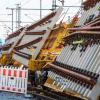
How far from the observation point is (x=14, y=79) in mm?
20188

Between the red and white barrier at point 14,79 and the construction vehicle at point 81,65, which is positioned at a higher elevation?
the construction vehicle at point 81,65

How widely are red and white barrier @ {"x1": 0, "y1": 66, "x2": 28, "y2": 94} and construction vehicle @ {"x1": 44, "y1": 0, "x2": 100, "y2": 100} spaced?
3415 millimetres

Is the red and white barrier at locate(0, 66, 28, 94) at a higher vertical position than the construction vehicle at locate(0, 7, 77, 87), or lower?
lower

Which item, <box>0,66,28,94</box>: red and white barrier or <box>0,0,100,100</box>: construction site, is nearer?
<box>0,0,100,100</box>: construction site

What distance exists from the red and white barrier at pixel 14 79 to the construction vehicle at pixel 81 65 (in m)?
3.42

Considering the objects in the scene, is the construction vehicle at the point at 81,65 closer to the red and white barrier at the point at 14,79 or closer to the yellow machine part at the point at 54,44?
the yellow machine part at the point at 54,44

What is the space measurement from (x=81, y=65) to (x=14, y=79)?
854 cm

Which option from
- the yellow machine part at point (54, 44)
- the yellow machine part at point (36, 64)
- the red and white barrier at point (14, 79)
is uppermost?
the yellow machine part at point (54, 44)

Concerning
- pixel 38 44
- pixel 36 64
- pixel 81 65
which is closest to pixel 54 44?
pixel 36 64

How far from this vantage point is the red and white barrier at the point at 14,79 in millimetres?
19625

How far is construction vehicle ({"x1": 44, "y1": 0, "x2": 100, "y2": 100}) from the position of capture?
10156mm

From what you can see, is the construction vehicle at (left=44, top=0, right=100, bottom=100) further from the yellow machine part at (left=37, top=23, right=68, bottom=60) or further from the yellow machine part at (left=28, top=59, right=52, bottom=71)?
the yellow machine part at (left=37, top=23, right=68, bottom=60)

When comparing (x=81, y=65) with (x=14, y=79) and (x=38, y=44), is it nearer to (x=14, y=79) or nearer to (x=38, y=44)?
(x=14, y=79)

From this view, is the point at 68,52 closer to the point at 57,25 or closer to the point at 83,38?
the point at 83,38
